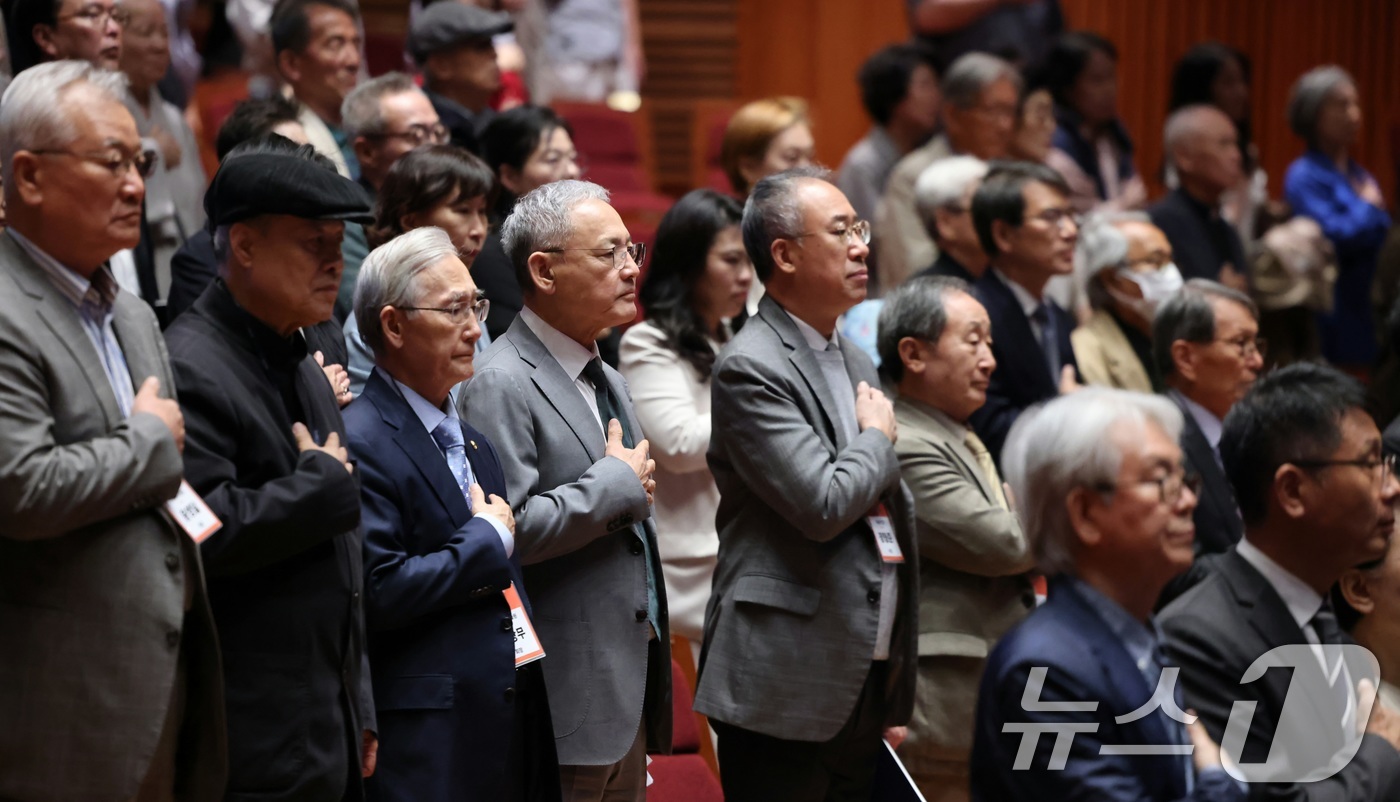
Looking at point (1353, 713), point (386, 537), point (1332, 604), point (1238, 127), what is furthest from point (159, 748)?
point (1238, 127)

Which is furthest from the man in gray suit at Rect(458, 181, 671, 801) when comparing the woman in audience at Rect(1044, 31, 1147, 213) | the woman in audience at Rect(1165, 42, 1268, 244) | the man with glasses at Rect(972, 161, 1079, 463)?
the woman in audience at Rect(1165, 42, 1268, 244)

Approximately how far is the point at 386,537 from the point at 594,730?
53cm

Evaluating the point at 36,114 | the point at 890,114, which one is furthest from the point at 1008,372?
the point at 36,114

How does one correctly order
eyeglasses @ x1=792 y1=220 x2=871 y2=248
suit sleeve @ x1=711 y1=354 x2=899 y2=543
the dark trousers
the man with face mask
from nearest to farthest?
suit sleeve @ x1=711 y1=354 x2=899 y2=543 → the dark trousers → eyeglasses @ x1=792 y1=220 x2=871 y2=248 → the man with face mask

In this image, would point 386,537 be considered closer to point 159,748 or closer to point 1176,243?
point 159,748

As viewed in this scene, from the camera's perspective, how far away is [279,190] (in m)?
2.43

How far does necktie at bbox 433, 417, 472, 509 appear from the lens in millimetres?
2693

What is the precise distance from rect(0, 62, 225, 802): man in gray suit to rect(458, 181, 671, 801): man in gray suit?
0.67 metres

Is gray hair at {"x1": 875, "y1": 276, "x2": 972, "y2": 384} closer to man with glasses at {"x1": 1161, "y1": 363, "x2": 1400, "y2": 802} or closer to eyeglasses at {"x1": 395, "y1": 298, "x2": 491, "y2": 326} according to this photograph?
man with glasses at {"x1": 1161, "y1": 363, "x2": 1400, "y2": 802}

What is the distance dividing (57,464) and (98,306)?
313mm

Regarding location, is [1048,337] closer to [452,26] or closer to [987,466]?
[987,466]

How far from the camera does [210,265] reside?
3.26 meters

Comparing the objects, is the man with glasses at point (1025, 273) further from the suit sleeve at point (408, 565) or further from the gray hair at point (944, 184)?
the suit sleeve at point (408, 565)

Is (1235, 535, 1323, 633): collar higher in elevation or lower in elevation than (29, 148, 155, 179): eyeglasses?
lower
